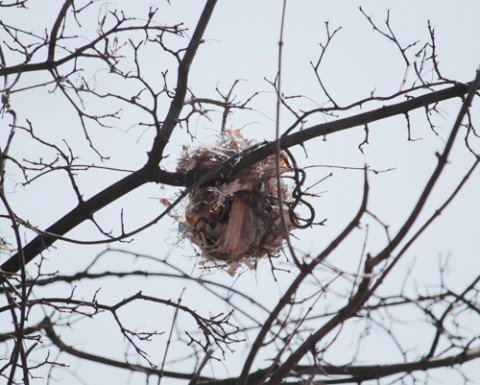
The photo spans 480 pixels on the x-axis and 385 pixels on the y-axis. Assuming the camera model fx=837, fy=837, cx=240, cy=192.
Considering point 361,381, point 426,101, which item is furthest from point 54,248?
point 426,101

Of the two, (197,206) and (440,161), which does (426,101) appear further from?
(440,161)

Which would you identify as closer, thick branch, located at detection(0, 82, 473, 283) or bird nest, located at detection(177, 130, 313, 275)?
thick branch, located at detection(0, 82, 473, 283)

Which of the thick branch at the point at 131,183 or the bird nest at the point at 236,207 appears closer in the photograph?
the thick branch at the point at 131,183

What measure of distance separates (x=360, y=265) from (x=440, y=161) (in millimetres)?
438

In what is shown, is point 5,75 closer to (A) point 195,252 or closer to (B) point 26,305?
(B) point 26,305

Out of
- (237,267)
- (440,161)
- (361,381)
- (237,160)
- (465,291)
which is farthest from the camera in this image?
(237,267)

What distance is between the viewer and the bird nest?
131 inches

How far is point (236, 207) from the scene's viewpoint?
3.40 metres

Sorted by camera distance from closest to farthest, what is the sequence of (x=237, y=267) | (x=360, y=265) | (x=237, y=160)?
(x=360, y=265)
(x=237, y=160)
(x=237, y=267)

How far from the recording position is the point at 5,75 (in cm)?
314

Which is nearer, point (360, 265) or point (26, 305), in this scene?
point (360, 265)

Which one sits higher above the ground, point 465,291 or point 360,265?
point 465,291

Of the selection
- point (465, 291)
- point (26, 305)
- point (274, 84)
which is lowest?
point (465, 291)

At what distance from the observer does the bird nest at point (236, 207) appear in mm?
3324
